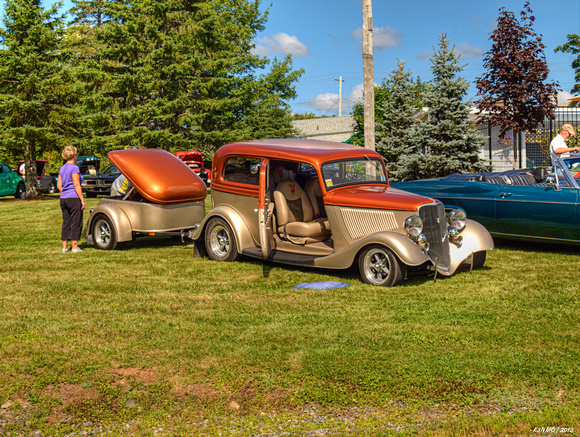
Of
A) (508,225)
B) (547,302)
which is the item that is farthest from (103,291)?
(508,225)

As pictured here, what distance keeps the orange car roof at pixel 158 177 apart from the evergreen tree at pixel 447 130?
11337 millimetres

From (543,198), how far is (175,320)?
21.0 ft

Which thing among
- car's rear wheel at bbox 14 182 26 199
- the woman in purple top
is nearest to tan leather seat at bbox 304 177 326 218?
the woman in purple top

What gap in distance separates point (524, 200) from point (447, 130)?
1115 cm

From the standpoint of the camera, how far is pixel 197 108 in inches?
1230

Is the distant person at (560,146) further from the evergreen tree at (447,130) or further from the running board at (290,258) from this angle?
the evergreen tree at (447,130)

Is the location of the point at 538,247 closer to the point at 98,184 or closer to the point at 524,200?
the point at 524,200

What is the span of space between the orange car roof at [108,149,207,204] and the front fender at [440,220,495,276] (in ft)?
16.6

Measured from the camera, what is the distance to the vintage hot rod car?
25.8ft

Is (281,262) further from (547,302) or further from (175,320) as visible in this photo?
(547,302)

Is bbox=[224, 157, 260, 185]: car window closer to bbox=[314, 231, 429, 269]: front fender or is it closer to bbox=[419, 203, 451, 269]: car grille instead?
bbox=[314, 231, 429, 269]: front fender

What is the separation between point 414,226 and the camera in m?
7.72

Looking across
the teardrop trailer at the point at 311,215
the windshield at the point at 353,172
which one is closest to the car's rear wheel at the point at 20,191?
the teardrop trailer at the point at 311,215

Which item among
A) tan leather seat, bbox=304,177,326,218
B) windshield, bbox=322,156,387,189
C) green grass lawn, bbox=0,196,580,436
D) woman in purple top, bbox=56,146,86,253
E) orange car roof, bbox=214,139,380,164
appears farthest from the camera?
woman in purple top, bbox=56,146,86,253
